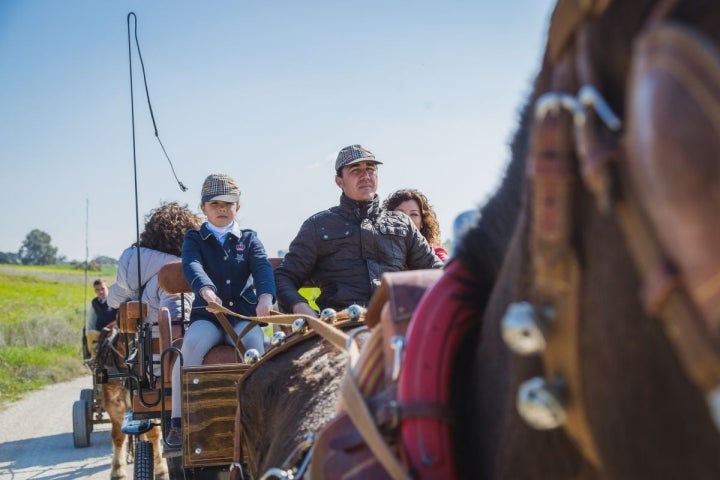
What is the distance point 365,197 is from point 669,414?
3866 mm

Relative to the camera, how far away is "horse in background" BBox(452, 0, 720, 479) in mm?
660

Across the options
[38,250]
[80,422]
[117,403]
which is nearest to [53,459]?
[80,422]

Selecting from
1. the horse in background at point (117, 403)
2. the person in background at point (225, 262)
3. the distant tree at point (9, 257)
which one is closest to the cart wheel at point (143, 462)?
the person in background at point (225, 262)

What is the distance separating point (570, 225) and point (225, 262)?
13.9 ft

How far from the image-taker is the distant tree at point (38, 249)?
93.3m

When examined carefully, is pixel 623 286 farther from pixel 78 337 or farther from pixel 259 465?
pixel 78 337

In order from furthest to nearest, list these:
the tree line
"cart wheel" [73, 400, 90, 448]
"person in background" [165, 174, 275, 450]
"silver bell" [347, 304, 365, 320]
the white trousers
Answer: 1. the tree line
2. "cart wheel" [73, 400, 90, 448]
3. "person in background" [165, 174, 275, 450]
4. the white trousers
5. "silver bell" [347, 304, 365, 320]

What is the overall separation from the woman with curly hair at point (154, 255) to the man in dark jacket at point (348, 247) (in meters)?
2.67

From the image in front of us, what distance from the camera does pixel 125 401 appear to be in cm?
816

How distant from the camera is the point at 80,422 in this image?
891 cm

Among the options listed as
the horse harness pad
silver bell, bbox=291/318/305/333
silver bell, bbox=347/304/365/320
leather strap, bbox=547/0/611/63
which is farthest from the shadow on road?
leather strap, bbox=547/0/611/63

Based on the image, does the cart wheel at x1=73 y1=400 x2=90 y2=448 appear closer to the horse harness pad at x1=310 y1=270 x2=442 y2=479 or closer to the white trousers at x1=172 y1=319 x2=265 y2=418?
the white trousers at x1=172 y1=319 x2=265 y2=418

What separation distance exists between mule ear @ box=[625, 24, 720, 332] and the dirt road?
803 cm

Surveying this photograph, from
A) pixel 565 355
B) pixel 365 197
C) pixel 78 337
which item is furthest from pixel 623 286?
pixel 78 337
